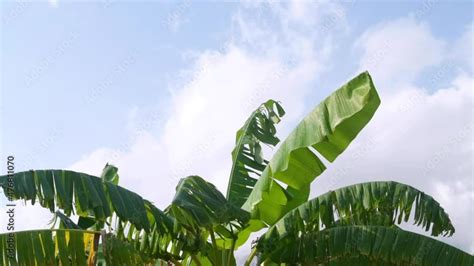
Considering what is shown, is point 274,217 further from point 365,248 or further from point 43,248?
point 43,248

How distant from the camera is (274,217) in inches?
322

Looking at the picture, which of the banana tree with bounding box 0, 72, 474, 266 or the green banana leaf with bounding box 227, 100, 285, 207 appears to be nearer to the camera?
the banana tree with bounding box 0, 72, 474, 266

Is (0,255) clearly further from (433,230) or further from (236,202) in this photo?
(433,230)

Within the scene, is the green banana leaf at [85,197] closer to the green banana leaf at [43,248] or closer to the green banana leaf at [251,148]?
the green banana leaf at [43,248]

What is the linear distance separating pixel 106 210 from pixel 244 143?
327cm

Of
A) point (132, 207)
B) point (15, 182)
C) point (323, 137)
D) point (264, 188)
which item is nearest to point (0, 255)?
point (15, 182)

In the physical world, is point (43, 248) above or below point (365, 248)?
above

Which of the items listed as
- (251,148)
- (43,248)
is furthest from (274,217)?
(43,248)

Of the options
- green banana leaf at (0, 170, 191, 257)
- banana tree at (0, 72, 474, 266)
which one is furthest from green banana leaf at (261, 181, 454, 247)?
green banana leaf at (0, 170, 191, 257)

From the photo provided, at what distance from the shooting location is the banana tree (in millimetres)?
5965

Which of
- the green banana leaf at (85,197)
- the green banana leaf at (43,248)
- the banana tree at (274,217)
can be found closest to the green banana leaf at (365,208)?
the banana tree at (274,217)

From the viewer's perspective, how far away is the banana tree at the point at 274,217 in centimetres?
596

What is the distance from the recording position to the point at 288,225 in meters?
7.06

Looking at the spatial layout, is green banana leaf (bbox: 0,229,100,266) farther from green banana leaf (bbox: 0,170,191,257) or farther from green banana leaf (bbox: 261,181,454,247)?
green banana leaf (bbox: 261,181,454,247)
